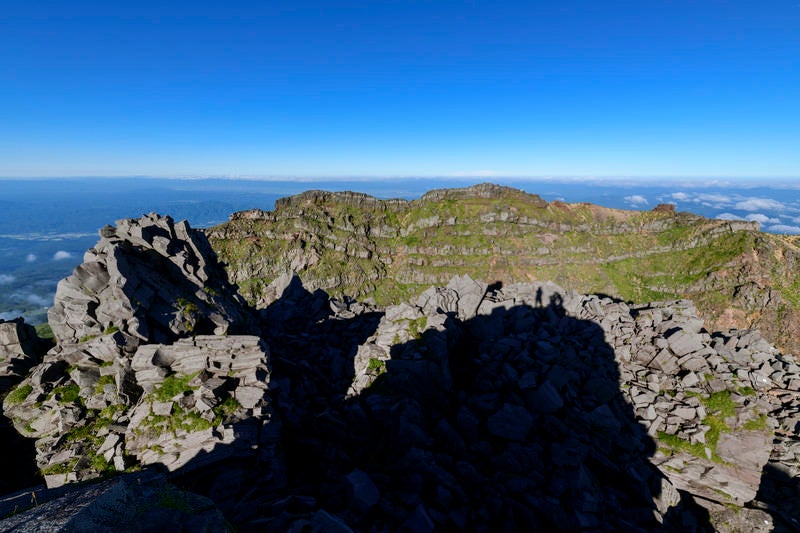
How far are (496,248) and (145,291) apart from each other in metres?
88.8

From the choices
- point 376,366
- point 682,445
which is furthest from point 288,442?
point 682,445

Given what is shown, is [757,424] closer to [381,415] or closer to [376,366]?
[381,415]

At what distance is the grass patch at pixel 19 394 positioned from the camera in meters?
19.9

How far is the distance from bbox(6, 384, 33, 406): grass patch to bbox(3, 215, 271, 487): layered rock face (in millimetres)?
47

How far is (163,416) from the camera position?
62.9 ft

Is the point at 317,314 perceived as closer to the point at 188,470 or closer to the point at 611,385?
the point at 188,470

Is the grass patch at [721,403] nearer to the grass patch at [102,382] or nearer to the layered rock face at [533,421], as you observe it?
the layered rock face at [533,421]

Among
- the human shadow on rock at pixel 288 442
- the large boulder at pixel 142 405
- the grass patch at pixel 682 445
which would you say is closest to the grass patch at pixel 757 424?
the grass patch at pixel 682 445

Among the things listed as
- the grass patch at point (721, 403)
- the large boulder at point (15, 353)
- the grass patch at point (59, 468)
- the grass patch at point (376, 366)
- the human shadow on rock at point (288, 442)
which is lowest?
the grass patch at point (721, 403)

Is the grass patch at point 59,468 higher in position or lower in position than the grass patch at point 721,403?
higher

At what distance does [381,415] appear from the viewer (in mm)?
24375

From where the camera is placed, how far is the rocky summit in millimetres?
17375

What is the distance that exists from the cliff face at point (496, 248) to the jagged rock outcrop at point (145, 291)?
56.2 metres

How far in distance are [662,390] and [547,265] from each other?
220ft
